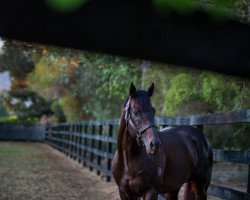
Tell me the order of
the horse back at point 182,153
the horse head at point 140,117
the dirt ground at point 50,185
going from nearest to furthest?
the horse head at point 140,117
the horse back at point 182,153
the dirt ground at point 50,185

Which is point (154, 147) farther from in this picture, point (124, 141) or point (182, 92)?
point (182, 92)

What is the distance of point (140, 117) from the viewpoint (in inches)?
170

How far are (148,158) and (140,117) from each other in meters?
0.44

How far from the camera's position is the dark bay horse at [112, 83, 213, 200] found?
434cm

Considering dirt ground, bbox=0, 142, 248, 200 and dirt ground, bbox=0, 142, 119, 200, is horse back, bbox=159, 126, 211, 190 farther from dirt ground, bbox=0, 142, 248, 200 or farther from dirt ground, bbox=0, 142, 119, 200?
dirt ground, bbox=0, 142, 119, 200

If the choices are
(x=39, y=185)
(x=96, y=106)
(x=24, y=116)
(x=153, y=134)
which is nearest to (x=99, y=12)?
(x=153, y=134)

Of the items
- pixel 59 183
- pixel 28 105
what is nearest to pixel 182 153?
pixel 59 183

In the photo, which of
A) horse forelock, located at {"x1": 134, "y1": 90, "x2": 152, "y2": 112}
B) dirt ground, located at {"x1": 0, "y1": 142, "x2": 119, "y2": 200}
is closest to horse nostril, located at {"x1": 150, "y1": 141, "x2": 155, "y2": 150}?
horse forelock, located at {"x1": 134, "y1": 90, "x2": 152, "y2": 112}

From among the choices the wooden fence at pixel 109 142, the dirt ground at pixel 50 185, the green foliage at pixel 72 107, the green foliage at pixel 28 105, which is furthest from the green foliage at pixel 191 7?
the green foliage at pixel 28 105

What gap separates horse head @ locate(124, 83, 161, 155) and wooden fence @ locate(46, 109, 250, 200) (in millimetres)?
848

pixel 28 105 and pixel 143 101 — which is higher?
pixel 28 105

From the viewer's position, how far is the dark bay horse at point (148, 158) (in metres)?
4.34

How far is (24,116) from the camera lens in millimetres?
35906

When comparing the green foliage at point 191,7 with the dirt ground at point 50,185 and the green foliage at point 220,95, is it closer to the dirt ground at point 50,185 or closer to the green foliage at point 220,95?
the dirt ground at point 50,185
